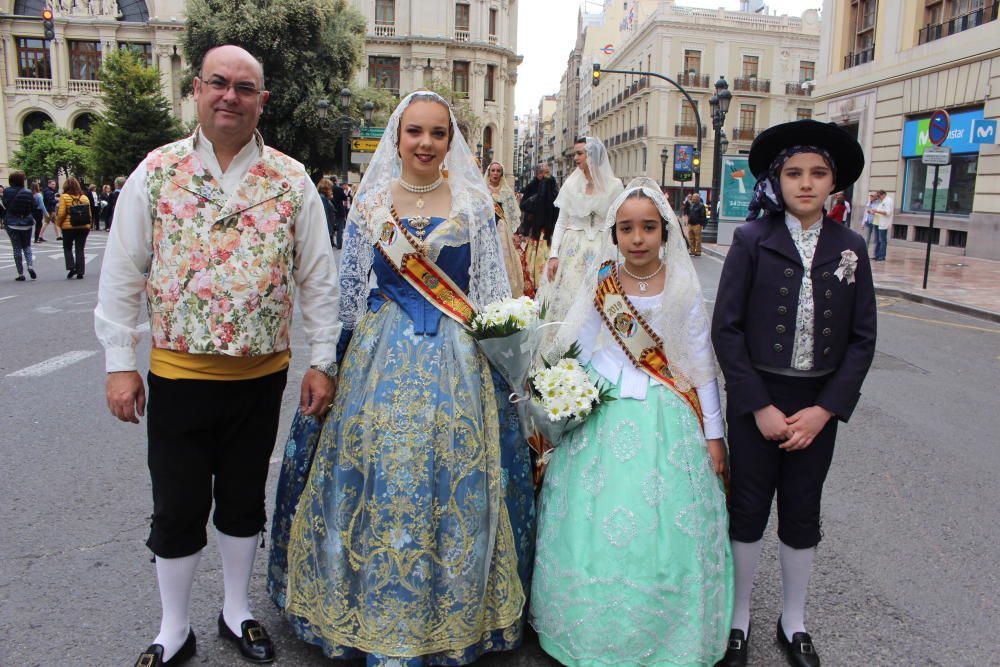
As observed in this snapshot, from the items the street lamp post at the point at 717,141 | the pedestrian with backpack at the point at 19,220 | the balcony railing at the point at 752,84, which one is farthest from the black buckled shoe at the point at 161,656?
the balcony railing at the point at 752,84

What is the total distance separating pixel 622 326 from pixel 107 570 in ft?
8.06

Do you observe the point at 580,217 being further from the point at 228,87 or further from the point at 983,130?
the point at 983,130

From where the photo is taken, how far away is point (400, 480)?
8.65ft

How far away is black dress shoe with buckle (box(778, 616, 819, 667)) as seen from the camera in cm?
281

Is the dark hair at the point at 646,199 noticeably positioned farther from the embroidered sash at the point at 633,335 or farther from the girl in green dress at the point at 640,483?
the embroidered sash at the point at 633,335

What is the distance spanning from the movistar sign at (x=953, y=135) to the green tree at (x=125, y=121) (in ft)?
100.0

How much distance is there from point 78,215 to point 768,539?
42.7ft

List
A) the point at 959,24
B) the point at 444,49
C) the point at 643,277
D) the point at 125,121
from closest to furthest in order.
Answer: the point at 643,277 < the point at 959,24 < the point at 125,121 < the point at 444,49

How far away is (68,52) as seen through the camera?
1983 inches

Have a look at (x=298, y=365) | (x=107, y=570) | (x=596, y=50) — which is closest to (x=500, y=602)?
(x=107, y=570)

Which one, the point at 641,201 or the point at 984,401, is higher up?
the point at 641,201

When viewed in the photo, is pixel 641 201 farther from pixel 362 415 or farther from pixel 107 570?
pixel 107 570

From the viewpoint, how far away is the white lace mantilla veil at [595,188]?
24.5ft

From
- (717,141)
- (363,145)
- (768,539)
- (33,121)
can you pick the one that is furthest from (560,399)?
(33,121)
